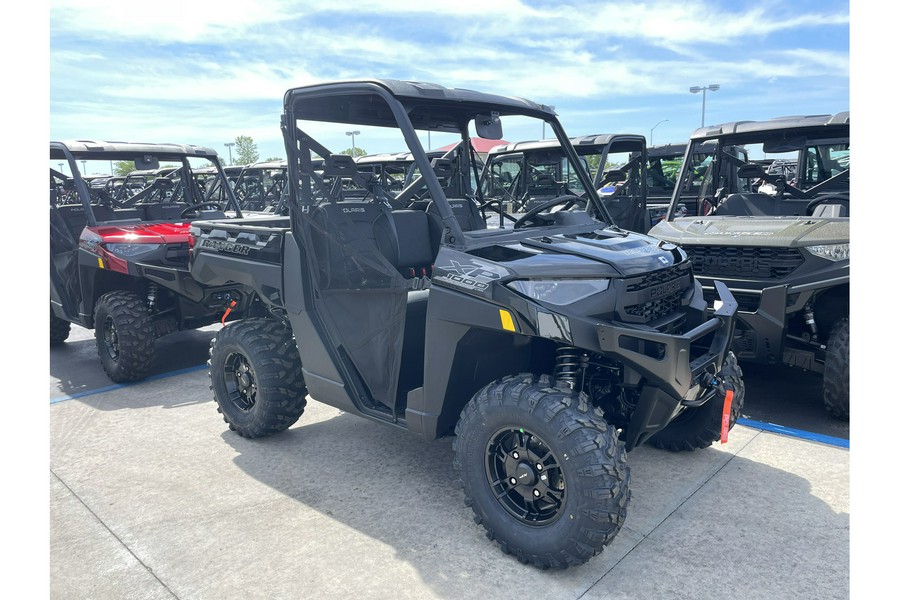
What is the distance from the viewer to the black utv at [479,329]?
2.71 meters

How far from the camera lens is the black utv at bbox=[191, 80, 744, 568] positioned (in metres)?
2.71

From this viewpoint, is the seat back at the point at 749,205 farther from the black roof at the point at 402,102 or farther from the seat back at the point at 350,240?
the seat back at the point at 350,240

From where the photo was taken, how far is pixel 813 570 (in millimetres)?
2826

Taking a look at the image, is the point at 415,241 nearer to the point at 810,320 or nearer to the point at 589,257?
the point at 589,257

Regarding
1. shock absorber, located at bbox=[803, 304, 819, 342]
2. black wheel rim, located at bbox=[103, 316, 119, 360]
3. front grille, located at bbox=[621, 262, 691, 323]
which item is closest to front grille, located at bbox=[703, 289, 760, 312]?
shock absorber, located at bbox=[803, 304, 819, 342]

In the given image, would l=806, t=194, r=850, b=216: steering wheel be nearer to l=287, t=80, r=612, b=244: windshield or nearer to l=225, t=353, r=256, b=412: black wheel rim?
l=287, t=80, r=612, b=244: windshield

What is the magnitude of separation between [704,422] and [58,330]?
6.42 meters

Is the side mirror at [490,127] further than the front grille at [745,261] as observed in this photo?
No

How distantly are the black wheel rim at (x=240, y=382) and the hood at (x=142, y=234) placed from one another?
177cm

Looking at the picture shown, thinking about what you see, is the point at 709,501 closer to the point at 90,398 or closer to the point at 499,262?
the point at 499,262

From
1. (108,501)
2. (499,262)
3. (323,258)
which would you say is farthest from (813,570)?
(108,501)

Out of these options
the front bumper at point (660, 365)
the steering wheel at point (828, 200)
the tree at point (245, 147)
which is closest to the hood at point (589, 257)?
the front bumper at point (660, 365)

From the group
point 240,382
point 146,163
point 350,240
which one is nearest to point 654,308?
point 350,240

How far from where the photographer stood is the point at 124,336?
5465 mm
